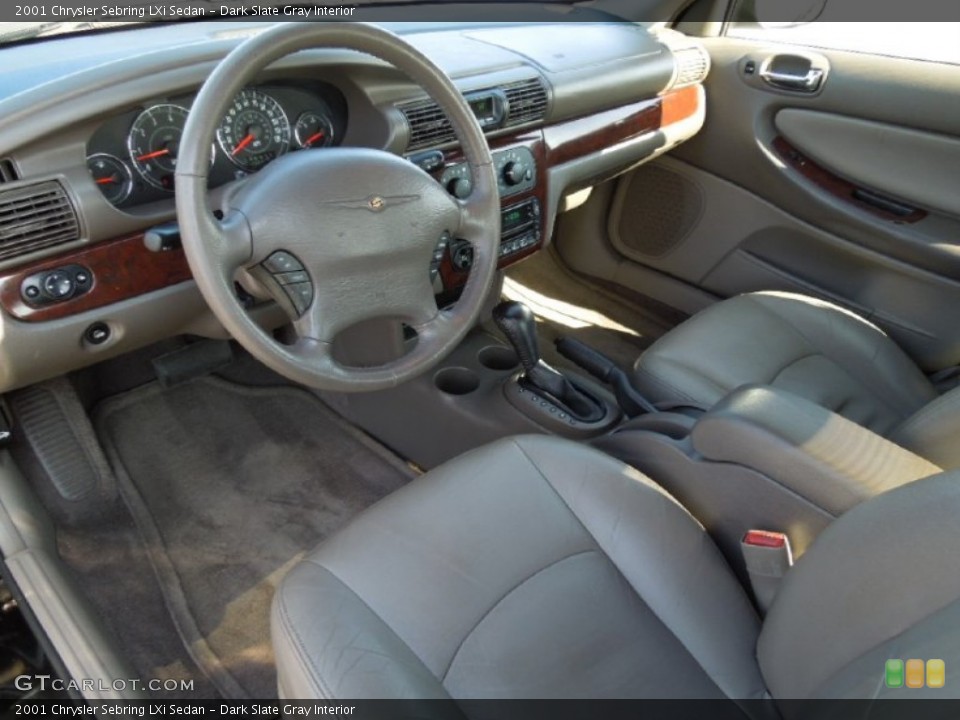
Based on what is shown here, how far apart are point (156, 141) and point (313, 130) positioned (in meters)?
0.29

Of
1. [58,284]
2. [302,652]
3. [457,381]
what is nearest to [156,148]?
[58,284]

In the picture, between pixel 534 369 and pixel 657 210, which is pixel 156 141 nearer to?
pixel 534 369

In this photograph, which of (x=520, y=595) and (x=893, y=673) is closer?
(x=893, y=673)

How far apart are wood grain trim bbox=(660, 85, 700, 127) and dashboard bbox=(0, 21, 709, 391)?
0.44m

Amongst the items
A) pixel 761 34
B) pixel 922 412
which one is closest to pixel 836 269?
pixel 761 34

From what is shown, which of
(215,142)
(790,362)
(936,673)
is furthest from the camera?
(790,362)

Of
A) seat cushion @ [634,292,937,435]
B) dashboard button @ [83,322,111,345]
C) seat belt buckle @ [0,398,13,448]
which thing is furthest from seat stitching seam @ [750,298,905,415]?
seat belt buckle @ [0,398,13,448]

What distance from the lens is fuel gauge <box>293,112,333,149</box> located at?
1.53m

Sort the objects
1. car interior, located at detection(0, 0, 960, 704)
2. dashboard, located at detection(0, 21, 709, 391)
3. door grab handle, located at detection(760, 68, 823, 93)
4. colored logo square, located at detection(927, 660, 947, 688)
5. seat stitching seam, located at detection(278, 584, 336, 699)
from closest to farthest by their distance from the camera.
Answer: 1. colored logo square, located at detection(927, 660, 947, 688)
2. seat stitching seam, located at detection(278, 584, 336, 699)
3. car interior, located at detection(0, 0, 960, 704)
4. dashboard, located at detection(0, 21, 709, 391)
5. door grab handle, located at detection(760, 68, 823, 93)

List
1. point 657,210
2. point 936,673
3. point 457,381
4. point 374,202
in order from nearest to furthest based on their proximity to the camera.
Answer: point 936,673, point 374,202, point 457,381, point 657,210

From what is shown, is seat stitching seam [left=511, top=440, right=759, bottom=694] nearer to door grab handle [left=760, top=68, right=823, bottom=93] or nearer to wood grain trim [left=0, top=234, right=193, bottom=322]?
wood grain trim [left=0, top=234, right=193, bottom=322]

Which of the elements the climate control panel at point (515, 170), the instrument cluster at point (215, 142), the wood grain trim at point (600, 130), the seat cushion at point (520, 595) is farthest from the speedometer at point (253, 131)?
the wood grain trim at point (600, 130)

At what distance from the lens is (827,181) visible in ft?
7.75

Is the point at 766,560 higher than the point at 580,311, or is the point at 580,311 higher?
the point at 766,560
